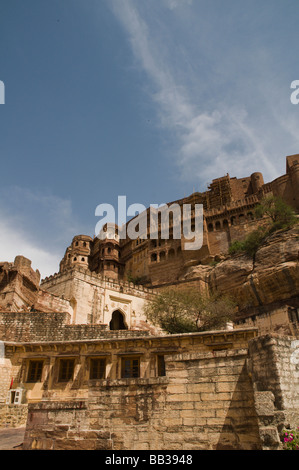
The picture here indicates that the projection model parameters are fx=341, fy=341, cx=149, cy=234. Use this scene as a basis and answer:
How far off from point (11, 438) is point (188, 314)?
1591cm

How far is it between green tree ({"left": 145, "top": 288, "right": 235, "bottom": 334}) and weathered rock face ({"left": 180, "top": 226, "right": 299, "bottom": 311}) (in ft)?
8.16

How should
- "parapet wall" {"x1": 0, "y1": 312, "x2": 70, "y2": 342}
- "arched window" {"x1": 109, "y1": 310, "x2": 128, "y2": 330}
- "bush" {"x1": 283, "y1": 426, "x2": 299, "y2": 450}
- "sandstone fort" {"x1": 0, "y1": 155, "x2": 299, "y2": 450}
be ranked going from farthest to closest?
"arched window" {"x1": 109, "y1": 310, "x2": 128, "y2": 330}, "parapet wall" {"x1": 0, "y1": 312, "x2": 70, "y2": 342}, "sandstone fort" {"x1": 0, "y1": 155, "x2": 299, "y2": 450}, "bush" {"x1": 283, "y1": 426, "x2": 299, "y2": 450}

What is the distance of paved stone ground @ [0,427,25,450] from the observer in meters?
8.66

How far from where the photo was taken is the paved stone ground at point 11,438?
866cm

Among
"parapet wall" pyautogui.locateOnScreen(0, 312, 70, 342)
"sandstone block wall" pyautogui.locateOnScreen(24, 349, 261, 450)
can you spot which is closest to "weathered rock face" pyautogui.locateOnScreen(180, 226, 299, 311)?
"parapet wall" pyautogui.locateOnScreen(0, 312, 70, 342)

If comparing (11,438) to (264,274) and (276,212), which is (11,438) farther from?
(276,212)

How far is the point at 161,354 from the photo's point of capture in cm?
1586

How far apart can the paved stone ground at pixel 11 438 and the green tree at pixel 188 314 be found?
12.7 meters

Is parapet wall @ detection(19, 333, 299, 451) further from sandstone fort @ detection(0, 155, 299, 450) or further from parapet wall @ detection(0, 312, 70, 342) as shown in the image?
parapet wall @ detection(0, 312, 70, 342)

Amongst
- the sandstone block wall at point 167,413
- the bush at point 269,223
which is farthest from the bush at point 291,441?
the bush at point 269,223

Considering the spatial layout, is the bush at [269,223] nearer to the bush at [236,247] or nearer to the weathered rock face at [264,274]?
the bush at [236,247]

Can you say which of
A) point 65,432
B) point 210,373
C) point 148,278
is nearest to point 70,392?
point 65,432

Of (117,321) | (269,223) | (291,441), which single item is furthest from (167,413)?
(269,223)

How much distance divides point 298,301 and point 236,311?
529 centimetres
